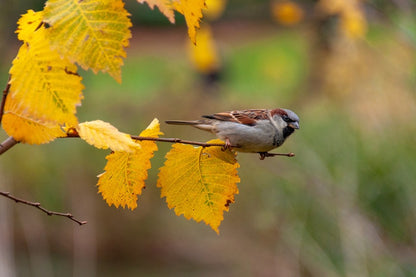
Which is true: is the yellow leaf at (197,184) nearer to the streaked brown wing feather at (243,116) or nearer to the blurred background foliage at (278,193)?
the streaked brown wing feather at (243,116)

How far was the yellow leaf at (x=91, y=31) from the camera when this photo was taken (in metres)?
0.68

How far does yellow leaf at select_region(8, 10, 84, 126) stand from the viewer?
0.69m

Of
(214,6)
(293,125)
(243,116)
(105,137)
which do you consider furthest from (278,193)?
(105,137)

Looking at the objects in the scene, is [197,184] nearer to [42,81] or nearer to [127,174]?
[127,174]

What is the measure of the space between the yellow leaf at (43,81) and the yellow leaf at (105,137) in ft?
0.17

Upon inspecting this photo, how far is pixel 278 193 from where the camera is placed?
12.9ft

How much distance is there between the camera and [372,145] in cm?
387

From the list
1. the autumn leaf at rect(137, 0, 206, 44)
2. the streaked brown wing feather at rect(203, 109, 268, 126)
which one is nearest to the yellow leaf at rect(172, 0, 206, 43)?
the autumn leaf at rect(137, 0, 206, 44)

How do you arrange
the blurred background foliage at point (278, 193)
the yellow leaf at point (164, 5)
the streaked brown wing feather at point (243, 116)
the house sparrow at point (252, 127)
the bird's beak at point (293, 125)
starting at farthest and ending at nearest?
the blurred background foliage at point (278, 193) → the bird's beak at point (293, 125) → the streaked brown wing feather at point (243, 116) → the house sparrow at point (252, 127) → the yellow leaf at point (164, 5)

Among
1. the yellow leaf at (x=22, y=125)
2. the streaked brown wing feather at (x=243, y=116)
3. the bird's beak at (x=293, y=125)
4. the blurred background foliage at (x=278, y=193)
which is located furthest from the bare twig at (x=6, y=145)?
the blurred background foliage at (x=278, y=193)

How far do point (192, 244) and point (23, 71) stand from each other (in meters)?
4.54

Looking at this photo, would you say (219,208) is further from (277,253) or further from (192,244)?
(192,244)

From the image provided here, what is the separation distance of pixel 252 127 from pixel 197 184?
535mm

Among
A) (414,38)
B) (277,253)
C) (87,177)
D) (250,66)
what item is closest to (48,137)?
(414,38)
